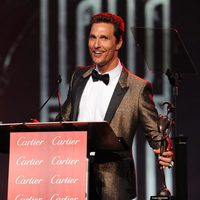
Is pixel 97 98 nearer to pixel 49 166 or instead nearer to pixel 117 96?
pixel 117 96

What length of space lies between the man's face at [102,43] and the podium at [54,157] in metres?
0.72

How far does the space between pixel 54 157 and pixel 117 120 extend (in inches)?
23.5

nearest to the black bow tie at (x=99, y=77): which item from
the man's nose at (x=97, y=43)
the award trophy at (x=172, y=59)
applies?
the man's nose at (x=97, y=43)

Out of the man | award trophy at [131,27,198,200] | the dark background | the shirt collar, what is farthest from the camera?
the dark background

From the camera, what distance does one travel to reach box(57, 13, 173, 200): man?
3.31m

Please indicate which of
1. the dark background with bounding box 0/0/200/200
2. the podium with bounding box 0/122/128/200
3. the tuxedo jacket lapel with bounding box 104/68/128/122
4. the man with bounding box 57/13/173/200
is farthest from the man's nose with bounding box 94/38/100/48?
the dark background with bounding box 0/0/200/200

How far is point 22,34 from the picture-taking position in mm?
5148

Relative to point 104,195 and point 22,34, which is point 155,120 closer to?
point 104,195

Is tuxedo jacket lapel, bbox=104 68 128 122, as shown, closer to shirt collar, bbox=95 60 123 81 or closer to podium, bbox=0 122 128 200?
shirt collar, bbox=95 60 123 81

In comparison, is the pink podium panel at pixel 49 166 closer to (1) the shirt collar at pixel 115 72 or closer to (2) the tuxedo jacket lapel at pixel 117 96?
(2) the tuxedo jacket lapel at pixel 117 96

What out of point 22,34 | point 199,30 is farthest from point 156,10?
point 22,34

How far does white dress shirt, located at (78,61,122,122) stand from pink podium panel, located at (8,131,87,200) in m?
0.56

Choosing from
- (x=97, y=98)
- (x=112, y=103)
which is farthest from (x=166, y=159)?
(x=97, y=98)

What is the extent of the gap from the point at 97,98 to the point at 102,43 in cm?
33
